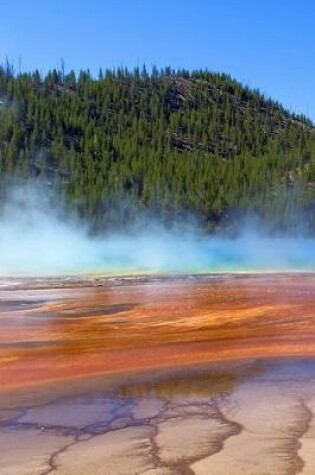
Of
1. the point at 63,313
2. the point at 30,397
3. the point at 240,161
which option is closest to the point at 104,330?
the point at 63,313

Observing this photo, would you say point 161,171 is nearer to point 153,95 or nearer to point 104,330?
point 153,95

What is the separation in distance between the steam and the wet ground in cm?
1684

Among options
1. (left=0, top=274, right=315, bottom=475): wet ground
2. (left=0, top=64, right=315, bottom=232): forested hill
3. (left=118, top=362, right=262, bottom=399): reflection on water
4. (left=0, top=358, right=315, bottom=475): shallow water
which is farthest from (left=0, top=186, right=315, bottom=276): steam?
(left=0, top=358, right=315, bottom=475): shallow water

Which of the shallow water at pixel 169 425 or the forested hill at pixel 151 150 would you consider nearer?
the shallow water at pixel 169 425

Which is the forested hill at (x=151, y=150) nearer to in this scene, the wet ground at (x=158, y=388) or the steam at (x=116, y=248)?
the steam at (x=116, y=248)

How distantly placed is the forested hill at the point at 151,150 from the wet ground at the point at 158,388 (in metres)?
51.1

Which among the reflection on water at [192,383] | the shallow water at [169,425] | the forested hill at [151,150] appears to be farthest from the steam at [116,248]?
the shallow water at [169,425]

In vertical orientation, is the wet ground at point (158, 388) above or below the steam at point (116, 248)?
below

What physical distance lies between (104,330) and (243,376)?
538cm

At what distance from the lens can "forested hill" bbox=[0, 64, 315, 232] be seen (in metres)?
72.1

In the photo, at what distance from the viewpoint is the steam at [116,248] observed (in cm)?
3859

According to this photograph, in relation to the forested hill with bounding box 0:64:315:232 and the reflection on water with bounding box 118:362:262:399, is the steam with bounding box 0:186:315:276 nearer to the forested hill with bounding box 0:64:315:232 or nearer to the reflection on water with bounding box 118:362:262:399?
the forested hill with bounding box 0:64:315:232

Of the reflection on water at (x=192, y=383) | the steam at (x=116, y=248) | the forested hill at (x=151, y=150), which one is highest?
the forested hill at (x=151, y=150)

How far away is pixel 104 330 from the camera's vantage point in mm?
14977
